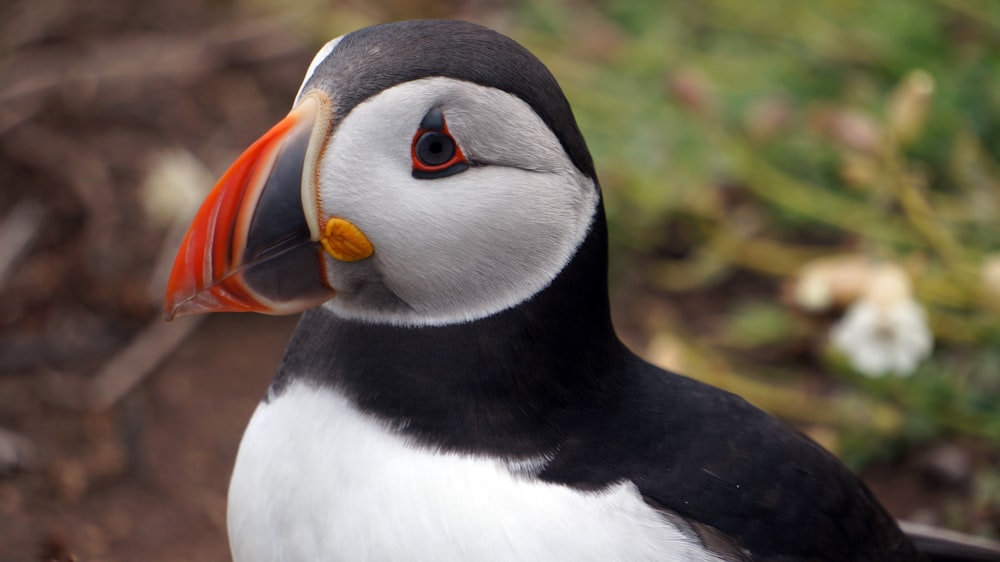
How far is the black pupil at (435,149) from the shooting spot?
1551 mm

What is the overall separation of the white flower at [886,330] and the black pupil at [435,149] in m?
1.50

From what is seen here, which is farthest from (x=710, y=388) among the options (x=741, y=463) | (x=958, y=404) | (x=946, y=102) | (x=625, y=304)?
(x=946, y=102)

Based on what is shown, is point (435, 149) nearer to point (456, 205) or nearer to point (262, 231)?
point (456, 205)

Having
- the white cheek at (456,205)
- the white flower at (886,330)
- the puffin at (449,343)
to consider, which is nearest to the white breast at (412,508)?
the puffin at (449,343)

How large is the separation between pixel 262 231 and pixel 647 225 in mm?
2410

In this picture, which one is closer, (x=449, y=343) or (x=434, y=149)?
(x=434, y=149)

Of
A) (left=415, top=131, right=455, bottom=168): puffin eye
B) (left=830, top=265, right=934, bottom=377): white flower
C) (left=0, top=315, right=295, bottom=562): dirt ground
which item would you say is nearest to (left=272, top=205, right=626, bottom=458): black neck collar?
(left=415, top=131, right=455, bottom=168): puffin eye

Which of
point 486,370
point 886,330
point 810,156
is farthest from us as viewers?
point 810,156

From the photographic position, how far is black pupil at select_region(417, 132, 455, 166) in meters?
1.55

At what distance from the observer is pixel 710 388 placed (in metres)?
1.98

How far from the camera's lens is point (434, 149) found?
1559 millimetres

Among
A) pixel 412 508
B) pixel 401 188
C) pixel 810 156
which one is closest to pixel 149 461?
pixel 412 508

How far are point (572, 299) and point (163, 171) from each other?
2.48m

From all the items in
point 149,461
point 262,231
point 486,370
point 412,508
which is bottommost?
point 149,461
